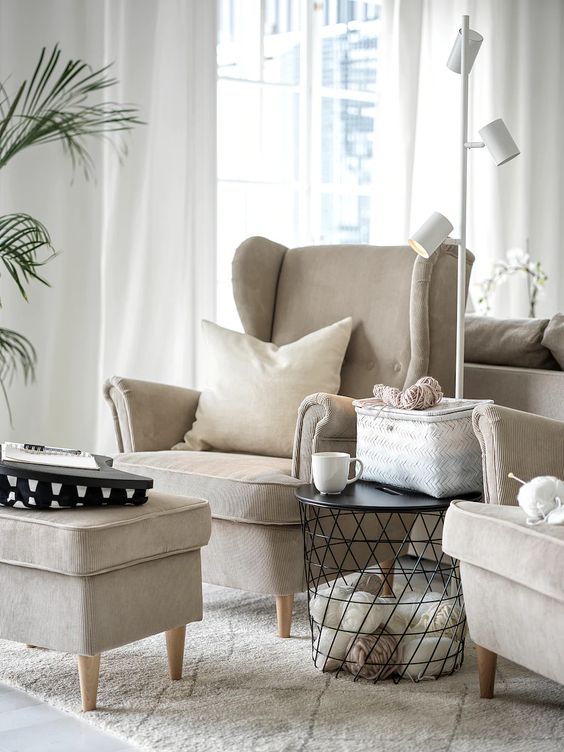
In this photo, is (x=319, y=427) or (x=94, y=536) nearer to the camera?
(x=94, y=536)

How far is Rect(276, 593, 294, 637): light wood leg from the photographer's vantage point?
264cm

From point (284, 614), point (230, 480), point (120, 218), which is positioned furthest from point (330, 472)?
point (120, 218)

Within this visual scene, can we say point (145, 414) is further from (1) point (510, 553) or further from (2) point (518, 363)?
(1) point (510, 553)

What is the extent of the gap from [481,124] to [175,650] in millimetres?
4178

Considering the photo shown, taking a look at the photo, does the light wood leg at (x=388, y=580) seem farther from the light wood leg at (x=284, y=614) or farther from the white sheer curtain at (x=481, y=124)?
the white sheer curtain at (x=481, y=124)

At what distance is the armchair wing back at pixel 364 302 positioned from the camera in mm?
3033

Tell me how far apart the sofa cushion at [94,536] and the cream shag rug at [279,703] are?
0.31 metres

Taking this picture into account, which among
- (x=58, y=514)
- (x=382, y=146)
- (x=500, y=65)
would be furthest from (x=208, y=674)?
(x=500, y=65)

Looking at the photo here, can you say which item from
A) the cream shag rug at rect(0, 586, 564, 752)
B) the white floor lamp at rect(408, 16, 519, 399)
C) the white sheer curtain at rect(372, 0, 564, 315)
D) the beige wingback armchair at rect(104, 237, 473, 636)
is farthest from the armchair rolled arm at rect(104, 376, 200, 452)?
the white sheer curtain at rect(372, 0, 564, 315)

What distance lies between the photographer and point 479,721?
6.90 ft

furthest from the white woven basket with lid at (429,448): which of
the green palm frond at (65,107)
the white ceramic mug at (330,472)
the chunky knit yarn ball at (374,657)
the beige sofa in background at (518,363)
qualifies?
the green palm frond at (65,107)

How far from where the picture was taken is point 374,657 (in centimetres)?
235

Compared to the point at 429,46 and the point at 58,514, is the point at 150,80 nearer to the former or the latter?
the point at 429,46

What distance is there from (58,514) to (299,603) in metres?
1.03
